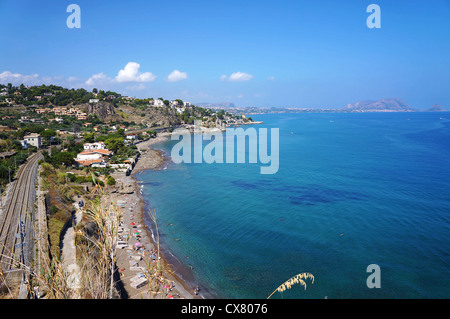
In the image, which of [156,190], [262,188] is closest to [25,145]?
[156,190]

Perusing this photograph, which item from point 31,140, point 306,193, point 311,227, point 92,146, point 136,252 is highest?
point 31,140

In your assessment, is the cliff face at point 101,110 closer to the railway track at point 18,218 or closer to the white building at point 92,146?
the white building at point 92,146

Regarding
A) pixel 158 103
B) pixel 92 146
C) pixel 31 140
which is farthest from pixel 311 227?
pixel 158 103

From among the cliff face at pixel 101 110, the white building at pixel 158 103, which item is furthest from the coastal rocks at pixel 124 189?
the white building at pixel 158 103

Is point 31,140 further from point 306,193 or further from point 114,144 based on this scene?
point 306,193

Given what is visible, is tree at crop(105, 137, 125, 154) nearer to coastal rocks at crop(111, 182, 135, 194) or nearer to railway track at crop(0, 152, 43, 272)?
railway track at crop(0, 152, 43, 272)

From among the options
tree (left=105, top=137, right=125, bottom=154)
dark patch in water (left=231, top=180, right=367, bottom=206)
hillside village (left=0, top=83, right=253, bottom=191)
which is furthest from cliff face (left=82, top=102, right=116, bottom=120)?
dark patch in water (left=231, top=180, right=367, bottom=206)

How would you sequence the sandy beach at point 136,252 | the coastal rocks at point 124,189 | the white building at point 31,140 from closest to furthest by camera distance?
1. the sandy beach at point 136,252
2. the coastal rocks at point 124,189
3. the white building at point 31,140
